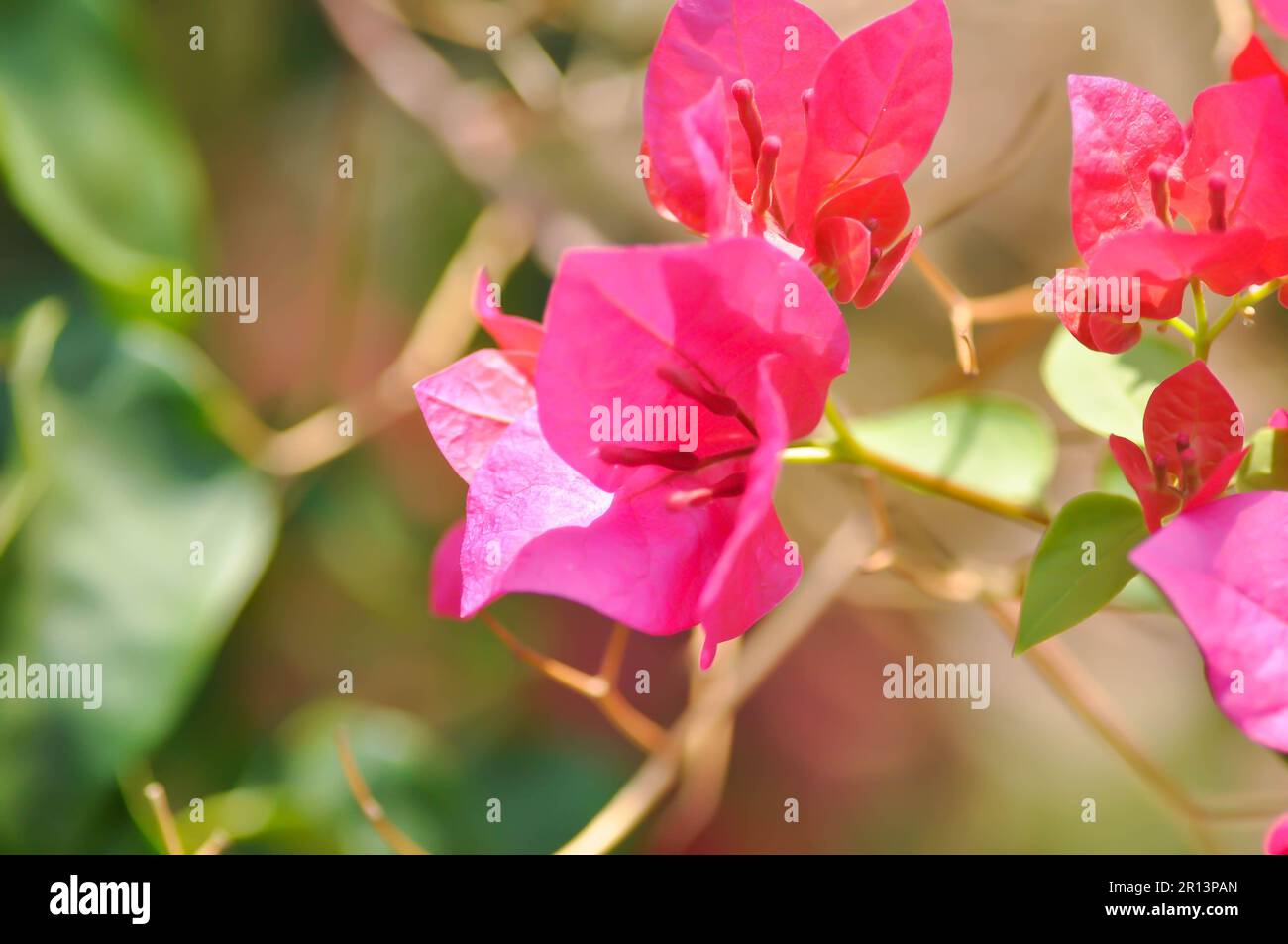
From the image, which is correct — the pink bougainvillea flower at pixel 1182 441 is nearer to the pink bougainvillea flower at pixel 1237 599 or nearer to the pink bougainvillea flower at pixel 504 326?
the pink bougainvillea flower at pixel 1237 599

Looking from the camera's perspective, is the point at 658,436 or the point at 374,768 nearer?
the point at 658,436

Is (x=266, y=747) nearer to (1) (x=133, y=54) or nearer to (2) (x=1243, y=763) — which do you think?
(1) (x=133, y=54)

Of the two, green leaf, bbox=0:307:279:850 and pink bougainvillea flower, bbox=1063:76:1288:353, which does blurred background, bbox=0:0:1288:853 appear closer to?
green leaf, bbox=0:307:279:850

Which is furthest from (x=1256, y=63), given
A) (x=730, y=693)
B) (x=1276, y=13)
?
(x=730, y=693)

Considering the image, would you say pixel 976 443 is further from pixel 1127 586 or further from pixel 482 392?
pixel 482 392

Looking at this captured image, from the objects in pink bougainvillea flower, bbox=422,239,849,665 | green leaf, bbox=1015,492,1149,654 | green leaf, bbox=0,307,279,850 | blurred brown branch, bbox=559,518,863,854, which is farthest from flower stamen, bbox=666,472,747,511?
green leaf, bbox=0,307,279,850
